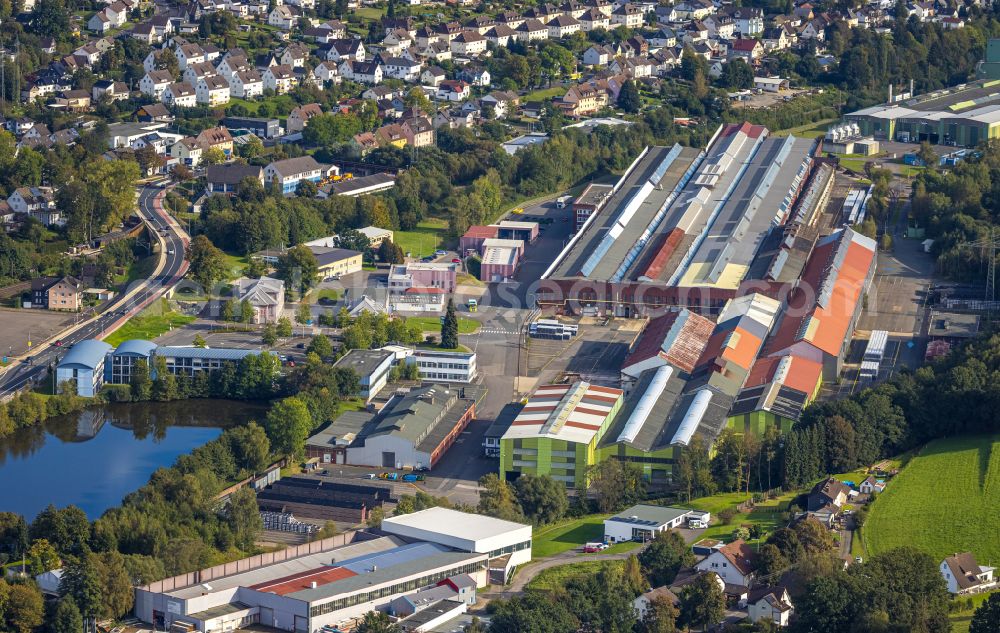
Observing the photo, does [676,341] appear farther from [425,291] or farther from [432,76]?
[432,76]

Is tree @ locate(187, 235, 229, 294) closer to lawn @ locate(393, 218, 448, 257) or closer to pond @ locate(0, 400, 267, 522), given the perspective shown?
lawn @ locate(393, 218, 448, 257)

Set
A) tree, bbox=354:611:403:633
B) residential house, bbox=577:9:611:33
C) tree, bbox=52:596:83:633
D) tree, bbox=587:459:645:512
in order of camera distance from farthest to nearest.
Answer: residential house, bbox=577:9:611:33 < tree, bbox=587:459:645:512 < tree, bbox=52:596:83:633 < tree, bbox=354:611:403:633

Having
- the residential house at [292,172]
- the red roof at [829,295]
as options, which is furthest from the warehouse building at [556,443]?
the residential house at [292,172]

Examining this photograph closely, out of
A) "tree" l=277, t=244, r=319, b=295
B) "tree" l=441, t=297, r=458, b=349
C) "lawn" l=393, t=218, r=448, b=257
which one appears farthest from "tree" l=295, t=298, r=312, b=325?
"lawn" l=393, t=218, r=448, b=257

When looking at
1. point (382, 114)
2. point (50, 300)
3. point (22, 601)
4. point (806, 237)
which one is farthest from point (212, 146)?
point (22, 601)

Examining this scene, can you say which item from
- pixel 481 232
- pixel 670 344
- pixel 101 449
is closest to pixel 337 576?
pixel 101 449
